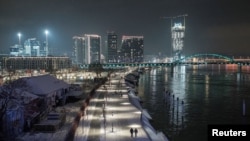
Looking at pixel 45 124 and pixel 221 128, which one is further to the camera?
pixel 45 124

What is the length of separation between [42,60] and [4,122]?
375 ft

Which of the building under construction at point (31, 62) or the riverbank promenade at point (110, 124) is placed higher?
the building under construction at point (31, 62)

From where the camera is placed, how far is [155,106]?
121 feet

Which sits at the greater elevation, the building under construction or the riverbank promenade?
the building under construction

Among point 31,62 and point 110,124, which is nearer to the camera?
point 110,124

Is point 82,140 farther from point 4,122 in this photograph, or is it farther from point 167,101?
point 167,101

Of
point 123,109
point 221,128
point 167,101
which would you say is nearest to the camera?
point 221,128

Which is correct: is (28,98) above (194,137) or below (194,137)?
above

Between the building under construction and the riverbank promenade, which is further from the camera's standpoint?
the building under construction

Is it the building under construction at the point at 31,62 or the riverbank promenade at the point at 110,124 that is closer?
the riverbank promenade at the point at 110,124

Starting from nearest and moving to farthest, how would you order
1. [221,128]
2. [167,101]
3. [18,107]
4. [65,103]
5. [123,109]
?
1. [221,128]
2. [18,107]
3. [123,109]
4. [65,103]
5. [167,101]

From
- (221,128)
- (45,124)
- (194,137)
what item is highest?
(221,128)

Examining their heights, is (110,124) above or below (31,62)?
below

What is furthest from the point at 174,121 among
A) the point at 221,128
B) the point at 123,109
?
the point at 221,128
